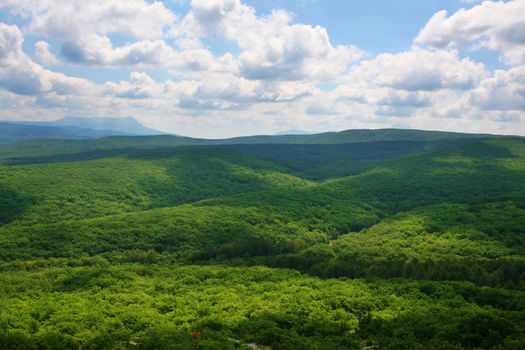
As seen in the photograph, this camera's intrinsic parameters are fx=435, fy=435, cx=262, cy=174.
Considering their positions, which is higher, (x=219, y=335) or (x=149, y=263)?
(x=219, y=335)

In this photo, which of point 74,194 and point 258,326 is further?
point 74,194

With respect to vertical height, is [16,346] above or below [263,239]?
above

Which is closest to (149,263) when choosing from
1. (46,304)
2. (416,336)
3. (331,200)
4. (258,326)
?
(46,304)

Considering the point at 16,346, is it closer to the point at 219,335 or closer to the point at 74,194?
the point at 219,335

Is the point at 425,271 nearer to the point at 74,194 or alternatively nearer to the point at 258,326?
the point at 258,326

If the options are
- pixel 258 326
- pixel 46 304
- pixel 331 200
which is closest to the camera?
pixel 258 326

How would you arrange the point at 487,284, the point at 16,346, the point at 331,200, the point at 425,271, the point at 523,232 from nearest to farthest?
the point at 16,346 < the point at 487,284 < the point at 425,271 < the point at 523,232 < the point at 331,200

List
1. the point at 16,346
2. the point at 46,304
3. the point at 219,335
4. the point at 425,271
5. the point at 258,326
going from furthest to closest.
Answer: the point at 425,271
the point at 46,304
the point at 258,326
the point at 219,335
the point at 16,346

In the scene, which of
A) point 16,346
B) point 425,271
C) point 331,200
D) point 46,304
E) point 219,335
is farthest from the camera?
point 331,200

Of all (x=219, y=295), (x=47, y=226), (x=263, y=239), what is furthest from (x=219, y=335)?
(x=47, y=226)
